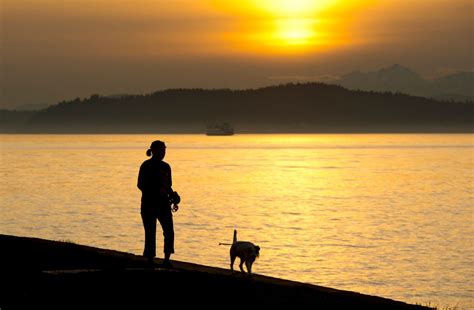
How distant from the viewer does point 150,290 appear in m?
14.2

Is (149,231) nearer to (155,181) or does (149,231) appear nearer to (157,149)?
(155,181)

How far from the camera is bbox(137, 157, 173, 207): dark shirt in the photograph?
16.8 m

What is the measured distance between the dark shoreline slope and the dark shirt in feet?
5.03

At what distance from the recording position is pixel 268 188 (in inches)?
3027

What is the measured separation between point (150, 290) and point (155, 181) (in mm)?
3132

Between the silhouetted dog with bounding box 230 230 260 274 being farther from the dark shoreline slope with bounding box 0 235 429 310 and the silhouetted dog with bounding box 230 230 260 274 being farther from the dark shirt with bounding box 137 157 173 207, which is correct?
the dark shirt with bounding box 137 157 173 207

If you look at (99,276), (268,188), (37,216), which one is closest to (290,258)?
(99,276)

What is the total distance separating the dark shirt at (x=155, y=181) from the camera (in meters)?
16.8

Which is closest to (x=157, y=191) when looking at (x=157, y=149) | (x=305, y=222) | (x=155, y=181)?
(x=155, y=181)

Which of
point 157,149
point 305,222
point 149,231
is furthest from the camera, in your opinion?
point 305,222

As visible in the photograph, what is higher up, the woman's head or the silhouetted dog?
the woman's head

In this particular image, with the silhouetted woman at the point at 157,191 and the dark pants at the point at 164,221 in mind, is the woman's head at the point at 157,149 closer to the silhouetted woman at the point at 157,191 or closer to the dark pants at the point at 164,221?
the silhouetted woman at the point at 157,191

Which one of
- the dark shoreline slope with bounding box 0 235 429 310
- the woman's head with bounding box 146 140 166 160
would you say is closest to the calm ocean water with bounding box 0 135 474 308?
the dark shoreline slope with bounding box 0 235 429 310

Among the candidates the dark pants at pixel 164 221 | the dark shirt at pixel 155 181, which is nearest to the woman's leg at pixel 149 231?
the dark pants at pixel 164 221
